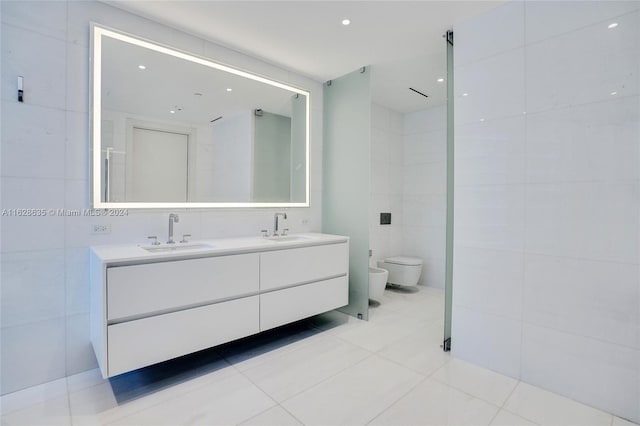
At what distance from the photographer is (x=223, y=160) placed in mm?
2715

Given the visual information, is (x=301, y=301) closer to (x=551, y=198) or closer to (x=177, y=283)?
(x=177, y=283)

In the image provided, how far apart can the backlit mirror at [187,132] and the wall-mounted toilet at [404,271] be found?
156cm

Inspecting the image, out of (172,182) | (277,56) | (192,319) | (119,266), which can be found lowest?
(192,319)

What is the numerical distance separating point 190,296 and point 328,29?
216 cm

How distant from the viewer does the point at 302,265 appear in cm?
259

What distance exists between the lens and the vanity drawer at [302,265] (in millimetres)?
2357

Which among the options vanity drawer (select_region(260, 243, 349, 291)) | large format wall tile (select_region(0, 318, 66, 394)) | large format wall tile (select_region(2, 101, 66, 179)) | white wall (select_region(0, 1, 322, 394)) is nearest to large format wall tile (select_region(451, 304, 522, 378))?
vanity drawer (select_region(260, 243, 349, 291))

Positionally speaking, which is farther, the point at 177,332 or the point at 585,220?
the point at 177,332

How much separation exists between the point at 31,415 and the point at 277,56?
9.84 feet

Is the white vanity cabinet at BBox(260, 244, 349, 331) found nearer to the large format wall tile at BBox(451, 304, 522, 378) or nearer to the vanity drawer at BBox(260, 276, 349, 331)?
the vanity drawer at BBox(260, 276, 349, 331)

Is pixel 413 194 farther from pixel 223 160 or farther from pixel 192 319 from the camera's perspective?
pixel 192 319

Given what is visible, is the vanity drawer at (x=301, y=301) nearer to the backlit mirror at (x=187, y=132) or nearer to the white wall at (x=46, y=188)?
the backlit mirror at (x=187, y=132)

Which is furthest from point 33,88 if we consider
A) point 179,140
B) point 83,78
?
point 179,140

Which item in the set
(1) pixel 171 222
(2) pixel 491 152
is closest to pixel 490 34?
(2) pixel 491 152
